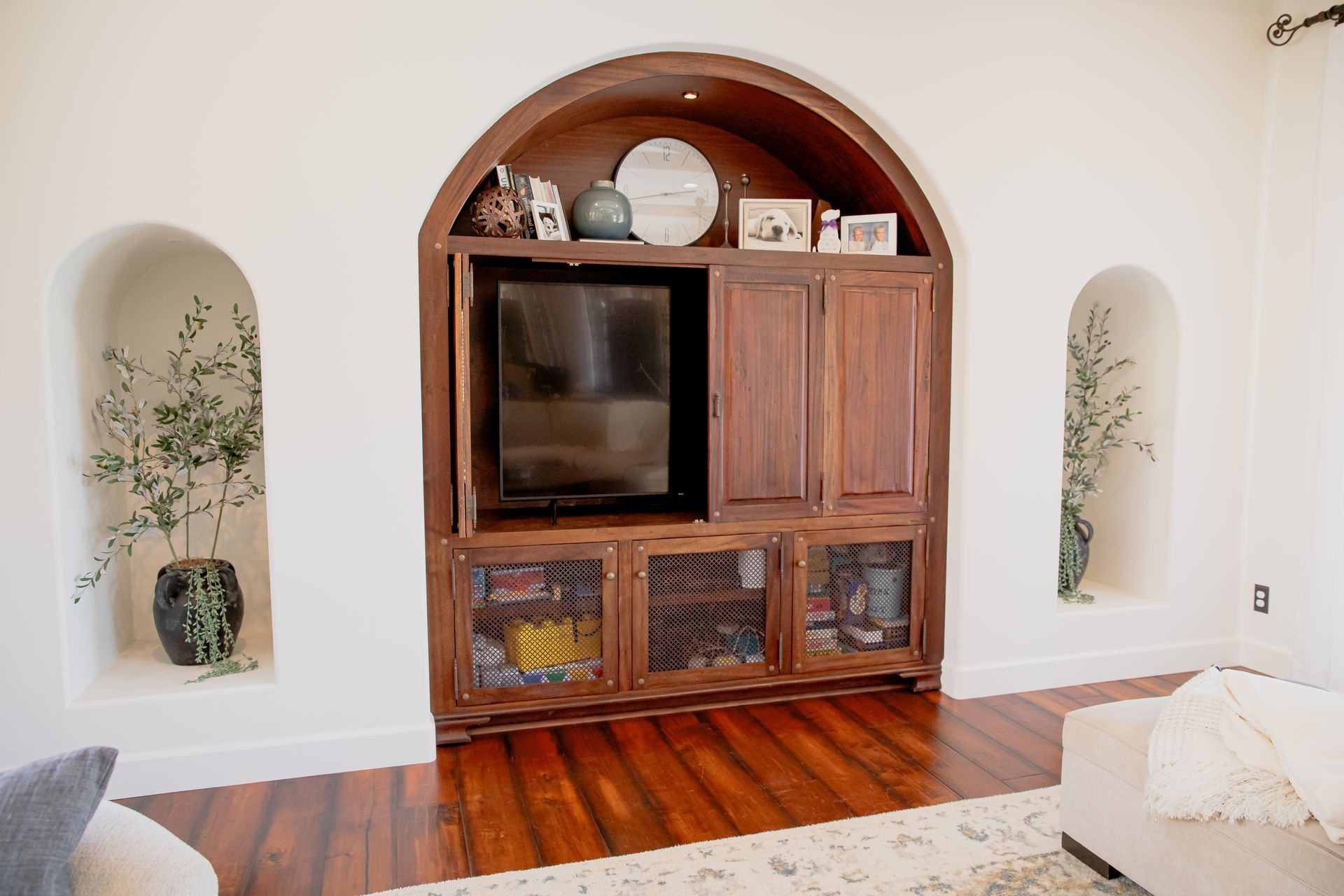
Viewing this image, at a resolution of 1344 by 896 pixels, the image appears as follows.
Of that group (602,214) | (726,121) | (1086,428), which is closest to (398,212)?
(602,214)

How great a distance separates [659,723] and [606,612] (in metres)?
0.46

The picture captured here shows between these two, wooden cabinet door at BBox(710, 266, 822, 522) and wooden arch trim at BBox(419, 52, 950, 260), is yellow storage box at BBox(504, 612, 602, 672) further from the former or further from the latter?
wooden arch trim at BBox(419, 52, 950, 260)

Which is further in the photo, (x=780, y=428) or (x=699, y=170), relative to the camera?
(x=699, y=170)

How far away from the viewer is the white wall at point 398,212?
2578 millimetres

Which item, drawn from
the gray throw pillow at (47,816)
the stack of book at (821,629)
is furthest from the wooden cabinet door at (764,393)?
the gray throw pillow at (47,816)

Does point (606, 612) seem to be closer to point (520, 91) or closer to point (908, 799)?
point (908, 799)

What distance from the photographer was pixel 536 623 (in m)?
3.11

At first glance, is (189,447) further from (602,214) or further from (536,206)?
(602,214)

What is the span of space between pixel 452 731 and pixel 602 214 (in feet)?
6.27

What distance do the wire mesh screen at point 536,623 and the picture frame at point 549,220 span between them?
1.16 metres

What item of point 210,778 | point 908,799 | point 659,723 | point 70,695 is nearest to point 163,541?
point 70,695

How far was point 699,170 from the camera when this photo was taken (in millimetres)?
3639

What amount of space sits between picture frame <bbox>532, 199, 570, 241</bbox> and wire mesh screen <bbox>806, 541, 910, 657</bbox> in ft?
4.96

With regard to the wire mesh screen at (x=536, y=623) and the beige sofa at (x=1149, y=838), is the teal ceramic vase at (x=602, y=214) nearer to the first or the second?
the wire mesh screen at (x=536, y=623)
